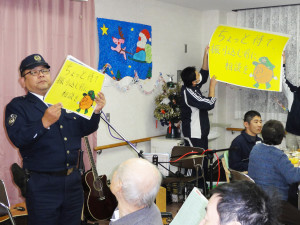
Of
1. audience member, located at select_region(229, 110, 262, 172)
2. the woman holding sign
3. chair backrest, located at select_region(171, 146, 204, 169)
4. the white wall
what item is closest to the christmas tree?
the white wall

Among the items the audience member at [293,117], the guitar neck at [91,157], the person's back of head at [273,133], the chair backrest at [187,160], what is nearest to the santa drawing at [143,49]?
the chair backrest at [187,160]

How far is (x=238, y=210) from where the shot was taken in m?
1.23

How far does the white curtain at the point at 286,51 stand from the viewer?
5.64m

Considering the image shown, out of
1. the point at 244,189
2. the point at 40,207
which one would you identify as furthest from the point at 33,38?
the point at 244,189

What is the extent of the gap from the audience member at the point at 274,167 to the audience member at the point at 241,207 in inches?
69.0

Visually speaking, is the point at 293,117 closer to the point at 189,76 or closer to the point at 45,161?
the point at 189,76

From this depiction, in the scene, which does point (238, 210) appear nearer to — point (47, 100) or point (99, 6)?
point (47, 100)

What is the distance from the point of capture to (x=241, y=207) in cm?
124

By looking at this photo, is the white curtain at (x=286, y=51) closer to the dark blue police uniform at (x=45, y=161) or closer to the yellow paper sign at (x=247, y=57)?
the yellow paper sign at (x=247, y=57)

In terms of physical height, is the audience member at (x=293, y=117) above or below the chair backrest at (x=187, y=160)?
above

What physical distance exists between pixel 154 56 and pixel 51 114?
10.8 ft

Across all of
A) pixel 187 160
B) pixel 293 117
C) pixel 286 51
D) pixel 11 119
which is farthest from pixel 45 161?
pixel 286 51

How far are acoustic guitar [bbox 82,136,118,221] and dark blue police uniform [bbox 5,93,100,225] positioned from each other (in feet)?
3.84

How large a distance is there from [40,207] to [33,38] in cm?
194
